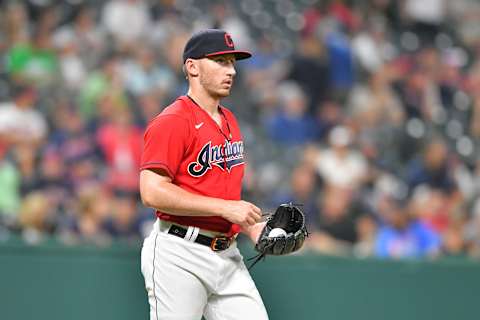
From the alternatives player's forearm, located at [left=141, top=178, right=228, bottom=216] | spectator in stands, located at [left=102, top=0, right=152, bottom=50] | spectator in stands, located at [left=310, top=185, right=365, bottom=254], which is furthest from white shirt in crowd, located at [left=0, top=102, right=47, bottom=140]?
A: player's forearm, located at [left=141, top=178, right=228, bottom=216]

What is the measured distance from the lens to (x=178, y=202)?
4176mm

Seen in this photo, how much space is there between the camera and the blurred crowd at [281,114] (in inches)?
301

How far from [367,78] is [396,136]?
94 centimetres

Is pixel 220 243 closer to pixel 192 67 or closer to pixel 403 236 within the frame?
pixel 192 67

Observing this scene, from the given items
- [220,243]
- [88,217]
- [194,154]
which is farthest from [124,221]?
[194,154]

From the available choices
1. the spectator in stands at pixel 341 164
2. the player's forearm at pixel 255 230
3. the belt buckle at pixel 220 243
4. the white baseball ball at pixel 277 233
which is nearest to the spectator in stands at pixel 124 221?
the spectator in stands at pixel 341 164

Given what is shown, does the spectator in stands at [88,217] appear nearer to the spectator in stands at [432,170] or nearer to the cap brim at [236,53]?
the cap brim at [236,53]

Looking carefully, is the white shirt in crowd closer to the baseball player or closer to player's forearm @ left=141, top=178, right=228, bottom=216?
the baseball player

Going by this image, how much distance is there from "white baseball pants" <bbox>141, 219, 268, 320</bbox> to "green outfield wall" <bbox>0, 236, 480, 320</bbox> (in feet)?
A: 6.85

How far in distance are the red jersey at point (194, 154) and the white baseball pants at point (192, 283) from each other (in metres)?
0.13

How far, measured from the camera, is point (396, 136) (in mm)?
9570

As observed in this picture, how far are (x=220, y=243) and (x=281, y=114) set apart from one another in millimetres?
4962

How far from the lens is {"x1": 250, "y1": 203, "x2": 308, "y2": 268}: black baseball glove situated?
4480 millimetres

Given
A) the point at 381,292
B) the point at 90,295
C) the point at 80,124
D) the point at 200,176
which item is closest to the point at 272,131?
the point at 80,124
